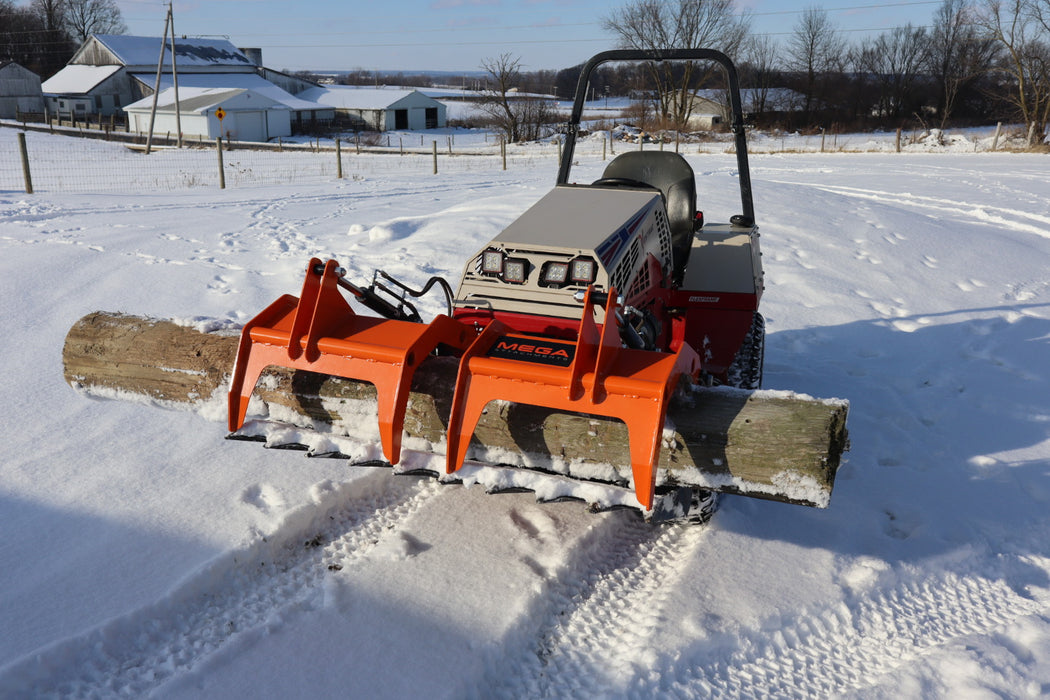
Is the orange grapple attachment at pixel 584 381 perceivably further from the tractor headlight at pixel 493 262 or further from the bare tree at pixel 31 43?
the bare tree at pixel 31 43

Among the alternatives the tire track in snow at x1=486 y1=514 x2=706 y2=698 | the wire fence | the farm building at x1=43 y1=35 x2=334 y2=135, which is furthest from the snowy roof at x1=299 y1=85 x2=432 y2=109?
the tire track in snow at x1=486 y1=514 x2=706 y2=698

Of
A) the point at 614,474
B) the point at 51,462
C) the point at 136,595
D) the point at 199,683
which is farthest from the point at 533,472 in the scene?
the point at 51,462

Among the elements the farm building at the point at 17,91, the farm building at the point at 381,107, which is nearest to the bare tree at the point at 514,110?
the farm building at the point at 381,107

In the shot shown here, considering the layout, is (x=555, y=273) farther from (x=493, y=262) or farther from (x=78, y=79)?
(x=78, y=79)

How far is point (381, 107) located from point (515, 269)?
51731mm

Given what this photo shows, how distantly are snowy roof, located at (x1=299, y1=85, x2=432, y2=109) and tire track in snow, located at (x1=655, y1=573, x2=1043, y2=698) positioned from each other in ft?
173

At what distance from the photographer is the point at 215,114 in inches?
1636

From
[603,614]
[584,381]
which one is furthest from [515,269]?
[603,614]

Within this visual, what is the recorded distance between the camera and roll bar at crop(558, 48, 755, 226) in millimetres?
4738

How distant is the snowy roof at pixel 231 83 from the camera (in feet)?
162

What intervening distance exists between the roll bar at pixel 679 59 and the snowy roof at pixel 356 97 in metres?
50.0

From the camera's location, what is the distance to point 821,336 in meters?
6.70

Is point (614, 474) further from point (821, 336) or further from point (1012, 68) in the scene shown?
point (1012, 68)

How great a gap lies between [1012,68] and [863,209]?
28.6 m
